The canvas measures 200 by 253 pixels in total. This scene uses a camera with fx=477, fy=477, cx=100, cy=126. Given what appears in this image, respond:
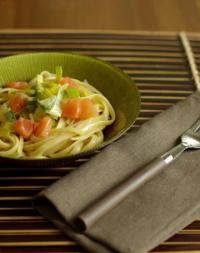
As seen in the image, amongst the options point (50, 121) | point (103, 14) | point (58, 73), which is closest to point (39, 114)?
point (50, 121)

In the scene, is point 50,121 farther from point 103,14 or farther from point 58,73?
point 103,14

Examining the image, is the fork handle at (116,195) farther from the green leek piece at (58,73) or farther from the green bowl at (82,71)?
the green leek piece at (58,73)

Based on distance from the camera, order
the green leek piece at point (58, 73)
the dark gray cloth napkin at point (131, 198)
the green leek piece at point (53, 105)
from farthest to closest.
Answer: the green leek piece at point (58, 73) < the green leek piece at point (53, 105) < the dark gray cloth napkin at point (131, 198)

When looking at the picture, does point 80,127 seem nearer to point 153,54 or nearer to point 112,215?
point 112,215

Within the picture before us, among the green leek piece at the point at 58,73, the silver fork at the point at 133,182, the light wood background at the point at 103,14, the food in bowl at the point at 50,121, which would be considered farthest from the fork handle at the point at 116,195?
the light wood background at the point at 103,14

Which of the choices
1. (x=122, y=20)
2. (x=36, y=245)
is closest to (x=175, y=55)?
(x=122, y=20)

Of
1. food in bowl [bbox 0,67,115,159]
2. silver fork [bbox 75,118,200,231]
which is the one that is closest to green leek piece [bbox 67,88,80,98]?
food in bowl [bbox 0,67,115,159]
